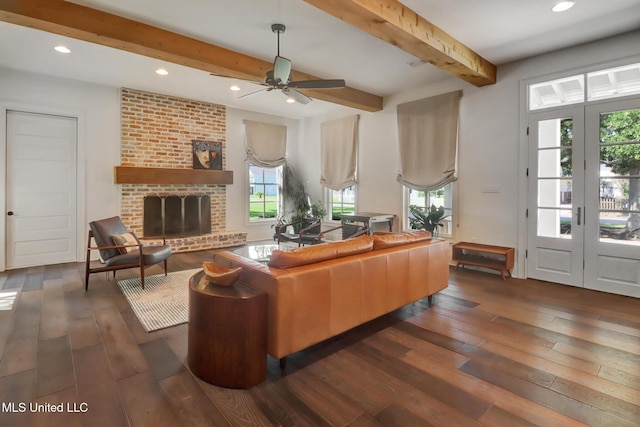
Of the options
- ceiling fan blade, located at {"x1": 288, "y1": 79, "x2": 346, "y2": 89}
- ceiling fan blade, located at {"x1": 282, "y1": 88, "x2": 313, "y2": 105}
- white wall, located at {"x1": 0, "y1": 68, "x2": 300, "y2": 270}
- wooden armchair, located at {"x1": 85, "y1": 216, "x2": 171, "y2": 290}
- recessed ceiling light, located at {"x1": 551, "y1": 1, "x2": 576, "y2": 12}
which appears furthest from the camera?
white wall, located at {"x1": 0, "y1": 68, "x2": 300, "y2": 270}

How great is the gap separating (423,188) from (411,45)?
2639 mm

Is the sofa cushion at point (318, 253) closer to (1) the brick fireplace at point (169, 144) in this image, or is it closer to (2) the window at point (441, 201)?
(2) the window at point (441, 201)

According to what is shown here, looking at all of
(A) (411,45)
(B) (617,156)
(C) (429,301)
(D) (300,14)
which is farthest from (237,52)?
(B) (617,156)

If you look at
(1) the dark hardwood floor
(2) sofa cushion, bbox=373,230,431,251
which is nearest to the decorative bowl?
(1) the dark hardwood floor

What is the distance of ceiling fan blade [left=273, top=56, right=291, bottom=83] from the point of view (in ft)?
11.0

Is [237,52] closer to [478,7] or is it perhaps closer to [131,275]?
[478,7]

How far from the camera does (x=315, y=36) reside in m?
3.64

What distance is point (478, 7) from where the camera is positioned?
305 centimetres

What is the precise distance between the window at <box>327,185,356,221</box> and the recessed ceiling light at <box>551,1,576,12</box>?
169 inches

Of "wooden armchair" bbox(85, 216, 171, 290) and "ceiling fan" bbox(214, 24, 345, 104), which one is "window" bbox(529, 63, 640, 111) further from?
"wooden armchair" bbox(85, 216, 171, 290)

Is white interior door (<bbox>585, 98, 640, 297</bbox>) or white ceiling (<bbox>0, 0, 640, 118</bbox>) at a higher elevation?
white ceiling (<bbox>0, 0, 640, 118</bbox>)

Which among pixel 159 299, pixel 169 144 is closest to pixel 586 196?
pixel 159 299

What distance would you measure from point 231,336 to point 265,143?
19.4 ft

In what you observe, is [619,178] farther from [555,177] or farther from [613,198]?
[555,177]
